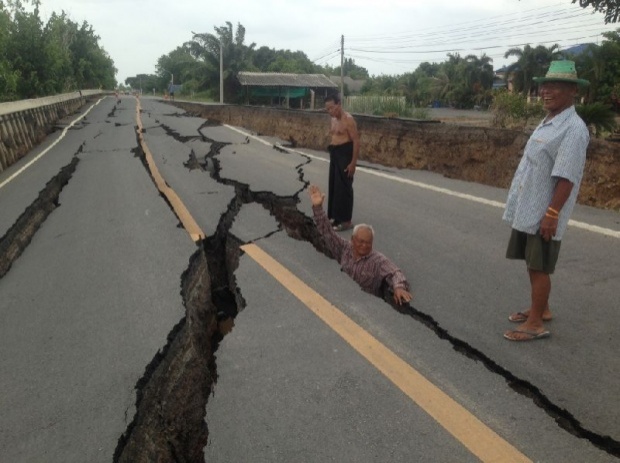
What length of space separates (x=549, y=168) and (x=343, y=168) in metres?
3.05

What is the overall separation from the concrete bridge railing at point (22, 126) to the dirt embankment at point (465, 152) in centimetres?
807

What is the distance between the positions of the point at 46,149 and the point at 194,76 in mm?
Result: 39285

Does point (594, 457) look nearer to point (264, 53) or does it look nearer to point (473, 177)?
point (473, 177)

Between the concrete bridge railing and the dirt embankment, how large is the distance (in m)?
8.07

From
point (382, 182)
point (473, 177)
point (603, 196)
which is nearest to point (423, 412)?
point (603, 196)

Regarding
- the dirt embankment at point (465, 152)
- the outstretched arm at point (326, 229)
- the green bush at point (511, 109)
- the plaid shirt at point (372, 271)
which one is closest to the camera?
the plaid shirt at point (372, 271)

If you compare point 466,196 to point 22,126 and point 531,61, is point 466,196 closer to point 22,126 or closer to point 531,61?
point 22,126

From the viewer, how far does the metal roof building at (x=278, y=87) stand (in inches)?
1745

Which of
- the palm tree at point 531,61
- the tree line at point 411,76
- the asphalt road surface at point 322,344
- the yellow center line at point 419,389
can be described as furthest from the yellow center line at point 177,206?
the palm tree at point 531,61

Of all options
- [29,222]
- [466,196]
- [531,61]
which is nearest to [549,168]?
[466,196]

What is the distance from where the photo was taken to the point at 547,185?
2.90 m

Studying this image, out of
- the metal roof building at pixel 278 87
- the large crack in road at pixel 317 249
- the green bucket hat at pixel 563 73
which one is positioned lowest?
the metal roof building at pixel 278 87

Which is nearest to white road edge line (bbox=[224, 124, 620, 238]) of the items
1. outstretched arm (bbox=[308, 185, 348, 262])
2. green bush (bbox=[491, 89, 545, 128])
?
outstretched arm (bbox=[308, 185, 348, 262])

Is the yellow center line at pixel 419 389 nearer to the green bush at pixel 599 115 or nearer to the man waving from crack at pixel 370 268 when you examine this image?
the man waving from crack at pixel 370 268
